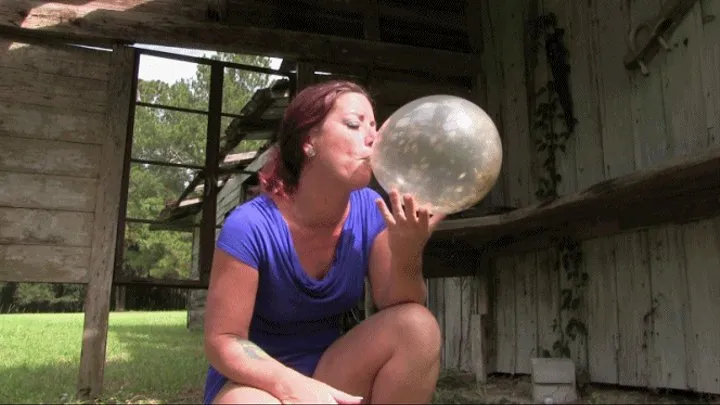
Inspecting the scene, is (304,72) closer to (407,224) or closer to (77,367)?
(77,367)

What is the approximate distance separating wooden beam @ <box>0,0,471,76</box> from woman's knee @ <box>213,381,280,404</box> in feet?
9.37

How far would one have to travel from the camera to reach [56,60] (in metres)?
3.63

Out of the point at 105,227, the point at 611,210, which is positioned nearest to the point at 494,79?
the point at 611,210

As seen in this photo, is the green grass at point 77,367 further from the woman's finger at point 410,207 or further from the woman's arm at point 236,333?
the woman's finger at point 410,207

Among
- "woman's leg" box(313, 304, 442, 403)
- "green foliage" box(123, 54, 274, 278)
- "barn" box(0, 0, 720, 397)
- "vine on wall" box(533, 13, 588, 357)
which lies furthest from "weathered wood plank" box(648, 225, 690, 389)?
"green foliage" box(123, 54, 274, 278)

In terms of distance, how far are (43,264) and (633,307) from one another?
312 centimetres

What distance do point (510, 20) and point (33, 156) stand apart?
3.19 meters

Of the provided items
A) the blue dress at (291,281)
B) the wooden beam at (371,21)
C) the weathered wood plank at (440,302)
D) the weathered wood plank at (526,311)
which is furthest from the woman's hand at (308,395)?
the weathered wood plank at (440,302)

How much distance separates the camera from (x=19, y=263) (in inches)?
133

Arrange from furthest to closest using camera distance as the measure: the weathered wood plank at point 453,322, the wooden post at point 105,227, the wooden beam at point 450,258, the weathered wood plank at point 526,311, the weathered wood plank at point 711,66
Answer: the weathered wood plank at point 453,322, the wooden beam at point 450,258, the weathered wood plank at point 526,311, the wooden post at point 105,227, the weathered wood plank at point 711,66

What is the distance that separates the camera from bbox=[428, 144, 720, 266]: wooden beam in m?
2.43

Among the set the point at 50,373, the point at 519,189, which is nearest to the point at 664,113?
the point at 519,189

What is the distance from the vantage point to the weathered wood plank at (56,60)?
3.56 meters

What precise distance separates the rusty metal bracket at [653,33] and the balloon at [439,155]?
2.04 meters
